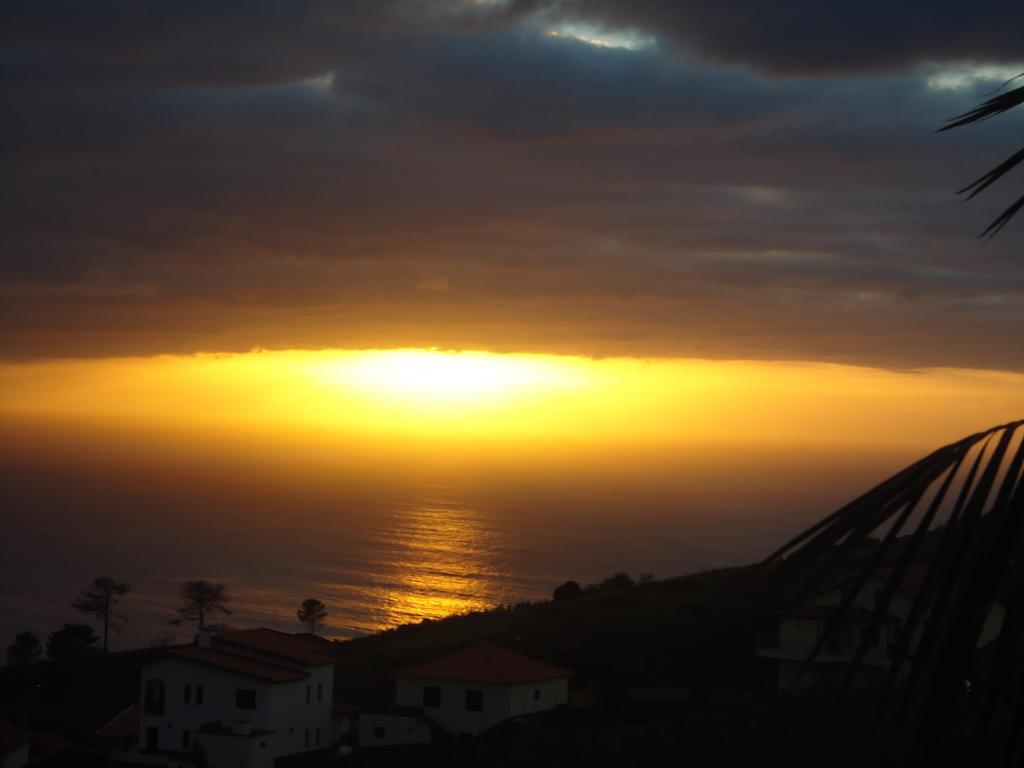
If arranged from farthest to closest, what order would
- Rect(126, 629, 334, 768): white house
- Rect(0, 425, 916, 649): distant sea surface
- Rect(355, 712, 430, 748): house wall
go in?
Rect(0, 425, 916, 649): distant sea surface, Rect(355, 712, 430, 748): house wall, Rect(126, 629, 334, 768): white house

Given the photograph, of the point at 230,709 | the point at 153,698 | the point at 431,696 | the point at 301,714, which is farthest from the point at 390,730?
the point at 153,698

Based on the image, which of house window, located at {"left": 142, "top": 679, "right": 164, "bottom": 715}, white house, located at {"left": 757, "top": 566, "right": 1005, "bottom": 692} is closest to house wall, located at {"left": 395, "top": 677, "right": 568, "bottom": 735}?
white house, located at {"left": 757, "top": 566, "right": 1005, "bottom": 692}

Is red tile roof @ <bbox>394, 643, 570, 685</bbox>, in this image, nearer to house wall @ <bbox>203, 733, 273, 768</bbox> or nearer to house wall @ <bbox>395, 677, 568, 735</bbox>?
house wall @ <bbox>395, 677, 568, 735</bbox>

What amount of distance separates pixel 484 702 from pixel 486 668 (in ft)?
4.08

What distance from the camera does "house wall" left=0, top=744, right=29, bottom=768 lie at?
3431 centimetres

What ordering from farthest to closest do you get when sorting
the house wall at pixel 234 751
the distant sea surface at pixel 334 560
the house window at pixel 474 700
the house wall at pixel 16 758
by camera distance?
the distant sea surface at pixel 334 560, the house window at pixel 474 700, the house wall at pixel 234 751, the house wall at pixel 16 758

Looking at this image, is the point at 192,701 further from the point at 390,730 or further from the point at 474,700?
the point at 474,700

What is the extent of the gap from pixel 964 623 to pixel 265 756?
36.4 metres

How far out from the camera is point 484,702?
127 feet

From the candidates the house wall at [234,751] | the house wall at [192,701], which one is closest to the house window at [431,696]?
the house wall at [192,701]

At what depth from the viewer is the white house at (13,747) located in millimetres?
34406

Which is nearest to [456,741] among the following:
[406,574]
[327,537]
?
[406,574]

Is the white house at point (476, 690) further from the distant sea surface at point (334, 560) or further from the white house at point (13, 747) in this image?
the distant sea surface at point (334, 560)

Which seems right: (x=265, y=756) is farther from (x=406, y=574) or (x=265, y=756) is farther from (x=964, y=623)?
(x=406, y=574)
